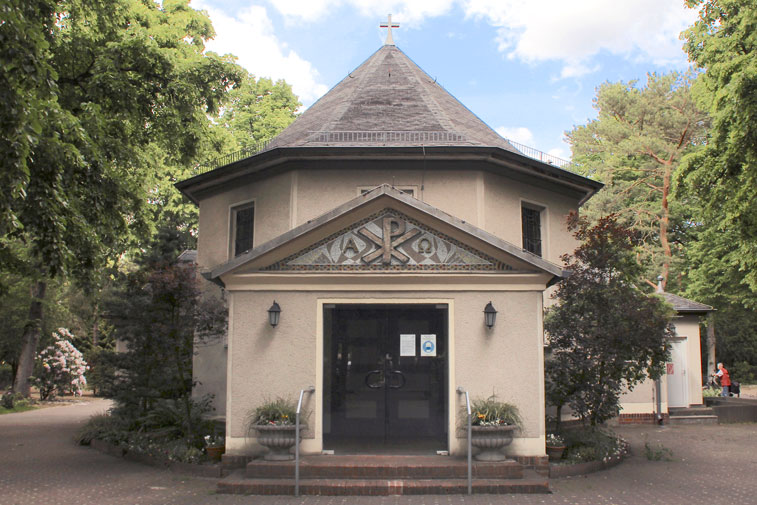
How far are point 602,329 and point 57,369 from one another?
25632 mm

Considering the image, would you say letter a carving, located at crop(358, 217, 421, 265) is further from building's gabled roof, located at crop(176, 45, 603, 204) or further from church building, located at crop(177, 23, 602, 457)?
building's gabled roof, located at crop(176, 45, 603, 204)

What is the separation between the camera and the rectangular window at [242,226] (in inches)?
598

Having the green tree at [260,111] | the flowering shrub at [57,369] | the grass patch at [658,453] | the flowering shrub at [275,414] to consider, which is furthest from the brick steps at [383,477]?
the green tree at [260,111]

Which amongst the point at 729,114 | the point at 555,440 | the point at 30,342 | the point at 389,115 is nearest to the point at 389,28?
the point at 389,115

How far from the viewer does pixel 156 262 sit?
12.7 m

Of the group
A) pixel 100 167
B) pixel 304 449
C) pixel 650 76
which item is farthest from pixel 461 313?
pixel 650 76

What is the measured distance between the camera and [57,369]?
91.7 ft

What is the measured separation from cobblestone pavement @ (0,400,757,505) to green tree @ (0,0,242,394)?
A: 356cm

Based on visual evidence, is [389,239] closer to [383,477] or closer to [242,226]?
[383,477]

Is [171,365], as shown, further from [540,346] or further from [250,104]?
[250,104]

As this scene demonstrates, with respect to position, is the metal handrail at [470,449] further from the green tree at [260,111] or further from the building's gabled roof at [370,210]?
the green tree at [260,111]

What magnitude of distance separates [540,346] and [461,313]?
145 cm

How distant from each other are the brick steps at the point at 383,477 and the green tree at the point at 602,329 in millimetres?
2159

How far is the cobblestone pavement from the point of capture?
29.0 feet
